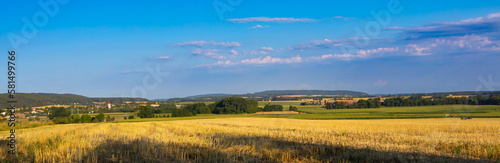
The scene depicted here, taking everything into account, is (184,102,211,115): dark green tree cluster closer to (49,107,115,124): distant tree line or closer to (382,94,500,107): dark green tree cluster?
(49,107,115,124): distant tree line

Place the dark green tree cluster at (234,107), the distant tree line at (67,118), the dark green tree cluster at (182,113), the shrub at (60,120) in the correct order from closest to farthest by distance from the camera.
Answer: the shrub at (60,120), the distant tree line at (67,118), the dark green tree cluster at (182,113), the dark green tree cluster at (234,107)

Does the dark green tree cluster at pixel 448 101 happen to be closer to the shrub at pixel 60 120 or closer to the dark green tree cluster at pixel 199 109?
the dark green tree cluster at pixel 199 109

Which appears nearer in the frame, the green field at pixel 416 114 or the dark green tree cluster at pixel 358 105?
the green field at pixel 416 114

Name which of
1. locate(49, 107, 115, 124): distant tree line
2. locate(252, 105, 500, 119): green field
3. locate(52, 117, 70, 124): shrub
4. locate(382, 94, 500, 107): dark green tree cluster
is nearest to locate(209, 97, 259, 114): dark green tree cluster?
locate(252, 105, 500, 119): green field

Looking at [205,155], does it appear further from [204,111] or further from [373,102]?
[373,102]

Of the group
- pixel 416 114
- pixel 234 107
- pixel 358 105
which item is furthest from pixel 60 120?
pixel 358 105

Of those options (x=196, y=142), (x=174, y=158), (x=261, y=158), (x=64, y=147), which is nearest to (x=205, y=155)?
(x=174, y=158)

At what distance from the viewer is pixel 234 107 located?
11069 cm

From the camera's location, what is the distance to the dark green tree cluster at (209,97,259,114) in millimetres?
107812

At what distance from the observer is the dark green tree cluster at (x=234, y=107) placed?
108 metres

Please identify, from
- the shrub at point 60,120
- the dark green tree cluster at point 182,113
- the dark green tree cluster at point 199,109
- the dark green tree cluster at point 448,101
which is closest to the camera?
the shrub at point 60,120

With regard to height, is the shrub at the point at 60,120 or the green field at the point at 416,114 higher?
the shrub at the point at 60,120

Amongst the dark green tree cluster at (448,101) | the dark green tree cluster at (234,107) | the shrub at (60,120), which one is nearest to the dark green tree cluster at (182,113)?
the dark green tree cluster at (234,107)

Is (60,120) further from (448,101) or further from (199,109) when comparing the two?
(448,101)
